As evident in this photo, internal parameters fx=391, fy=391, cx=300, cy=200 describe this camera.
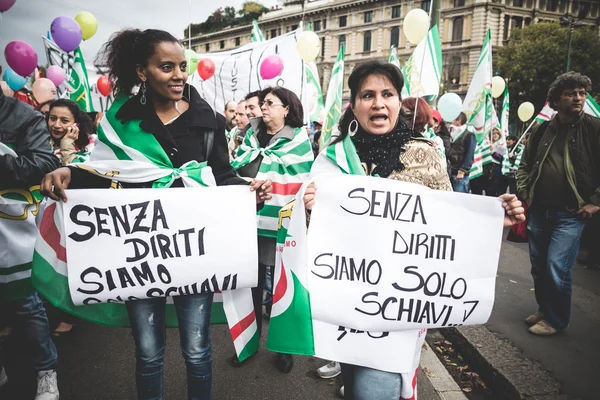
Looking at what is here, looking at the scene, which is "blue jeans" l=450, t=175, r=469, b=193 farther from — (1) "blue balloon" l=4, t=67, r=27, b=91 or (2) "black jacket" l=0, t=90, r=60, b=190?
(1) "blue balloon" l=4, t=67, r=27, b=91

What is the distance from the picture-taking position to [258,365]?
9.64 ft

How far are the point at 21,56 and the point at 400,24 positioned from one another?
43.2m

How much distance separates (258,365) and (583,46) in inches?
1302

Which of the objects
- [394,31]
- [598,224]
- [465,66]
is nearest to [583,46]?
[465,66]

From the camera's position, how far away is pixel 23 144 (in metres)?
2.20

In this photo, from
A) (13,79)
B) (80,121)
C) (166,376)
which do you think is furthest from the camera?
(13,79)

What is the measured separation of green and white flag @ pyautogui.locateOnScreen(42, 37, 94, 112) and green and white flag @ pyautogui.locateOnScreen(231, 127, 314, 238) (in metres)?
4.66

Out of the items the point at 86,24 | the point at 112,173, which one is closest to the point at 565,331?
the point at 112,173

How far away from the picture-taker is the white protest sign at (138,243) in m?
1.80

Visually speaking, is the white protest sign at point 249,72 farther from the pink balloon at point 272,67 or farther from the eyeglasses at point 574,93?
the eyeglasses at point 574,93

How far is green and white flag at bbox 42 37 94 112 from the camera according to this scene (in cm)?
662

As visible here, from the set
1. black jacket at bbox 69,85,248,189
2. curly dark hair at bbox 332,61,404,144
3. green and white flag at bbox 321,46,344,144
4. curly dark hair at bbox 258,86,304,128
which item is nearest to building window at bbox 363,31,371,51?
green and white flag at bbox 321,46,344,144

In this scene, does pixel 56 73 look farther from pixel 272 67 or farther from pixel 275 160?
pixel 275 160

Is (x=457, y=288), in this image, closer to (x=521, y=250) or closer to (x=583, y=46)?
(x=521, y=250)
